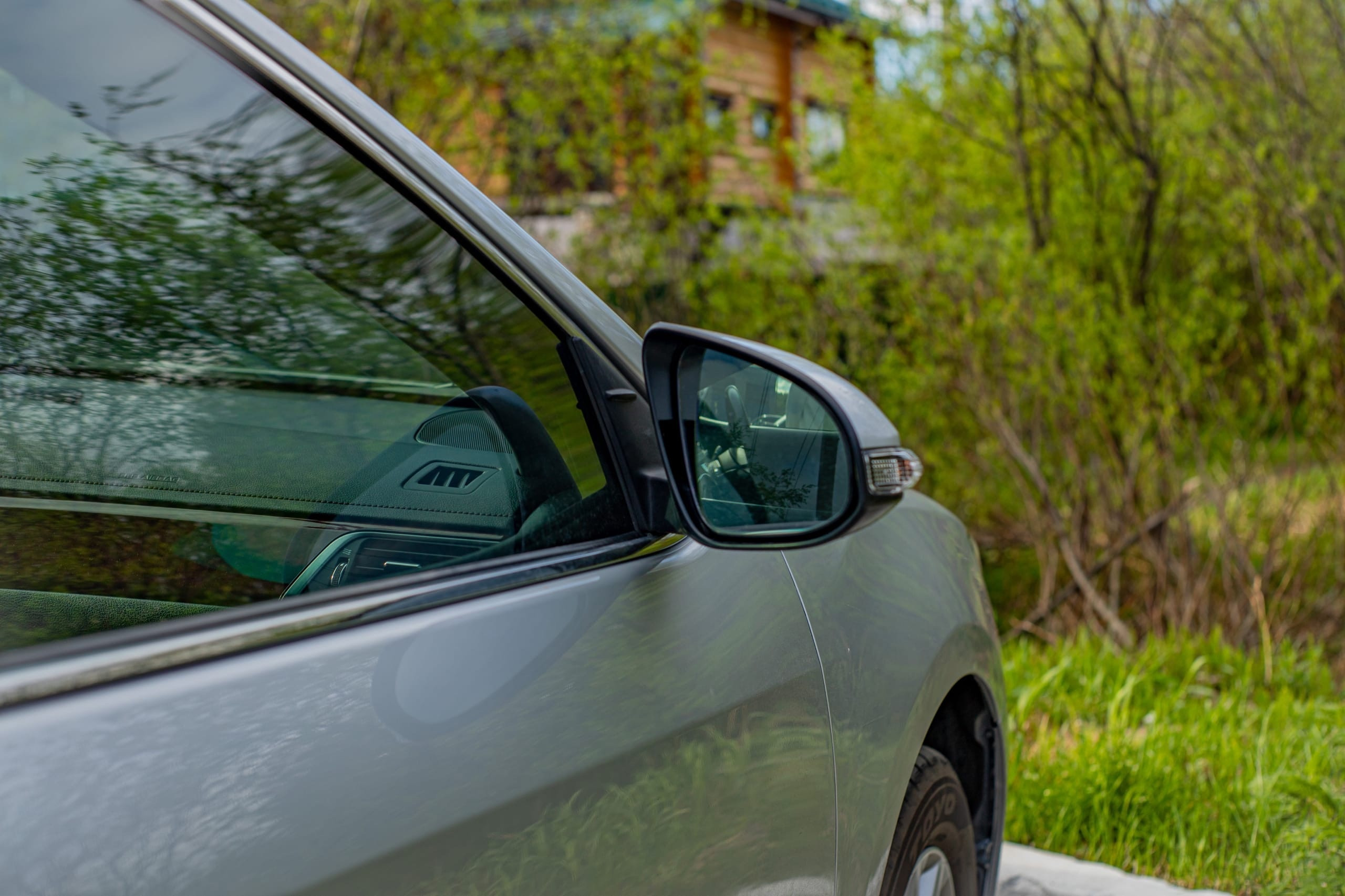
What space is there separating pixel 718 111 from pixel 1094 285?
392cm

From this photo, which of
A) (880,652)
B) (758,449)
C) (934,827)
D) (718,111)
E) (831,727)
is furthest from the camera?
(718,111)

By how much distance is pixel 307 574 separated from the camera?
1.42 m

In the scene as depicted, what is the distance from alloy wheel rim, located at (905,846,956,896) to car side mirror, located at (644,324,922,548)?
871 millimetres

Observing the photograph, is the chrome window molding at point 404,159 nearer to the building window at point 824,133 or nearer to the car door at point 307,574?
the car door at point 307,574

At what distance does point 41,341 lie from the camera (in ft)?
4.54

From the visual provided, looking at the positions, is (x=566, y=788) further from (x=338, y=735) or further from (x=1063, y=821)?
(x=1063, y=821)

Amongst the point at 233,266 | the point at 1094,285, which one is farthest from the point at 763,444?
the point at 1094,285

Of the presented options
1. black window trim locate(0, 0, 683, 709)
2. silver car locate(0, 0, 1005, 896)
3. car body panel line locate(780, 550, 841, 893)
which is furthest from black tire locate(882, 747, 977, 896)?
black window trim locate(0, 0, 683, 709)

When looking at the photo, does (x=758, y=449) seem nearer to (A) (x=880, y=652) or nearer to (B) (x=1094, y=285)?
(A) (x=880, y=652)

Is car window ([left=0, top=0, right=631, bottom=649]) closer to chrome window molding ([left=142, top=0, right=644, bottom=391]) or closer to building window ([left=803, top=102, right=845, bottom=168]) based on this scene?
chrome window molding ([left=142, top=0, right=644, bottom=391])

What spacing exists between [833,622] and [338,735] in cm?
93

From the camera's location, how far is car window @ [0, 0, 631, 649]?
50.2 inches

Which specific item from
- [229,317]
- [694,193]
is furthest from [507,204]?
[229,317]

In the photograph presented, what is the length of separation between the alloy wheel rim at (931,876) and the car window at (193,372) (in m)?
0.98
